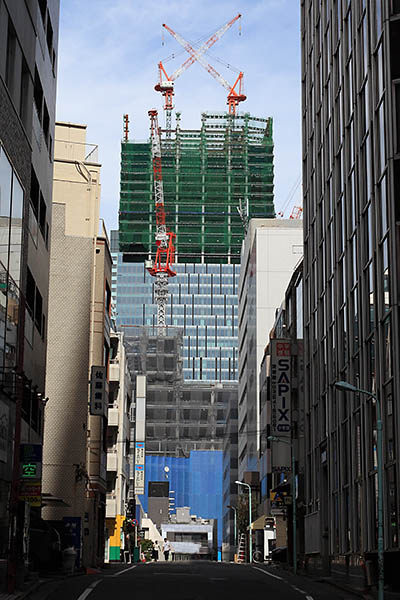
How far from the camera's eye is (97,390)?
6084cm

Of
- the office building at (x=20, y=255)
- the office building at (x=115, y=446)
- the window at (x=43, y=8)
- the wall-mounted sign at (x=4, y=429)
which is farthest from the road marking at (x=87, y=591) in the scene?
the office building at (x=115, y=446)

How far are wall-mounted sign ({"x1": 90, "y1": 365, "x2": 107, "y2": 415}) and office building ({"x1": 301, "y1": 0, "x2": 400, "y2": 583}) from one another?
1342 cm

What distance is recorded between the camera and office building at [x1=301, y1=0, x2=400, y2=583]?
32.3 metres

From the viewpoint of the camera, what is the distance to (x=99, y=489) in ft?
214

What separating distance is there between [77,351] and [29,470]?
104 ft

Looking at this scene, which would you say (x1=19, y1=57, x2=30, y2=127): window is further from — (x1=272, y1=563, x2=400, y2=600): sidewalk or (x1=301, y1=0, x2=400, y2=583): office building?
(x1=272, y1=563, x2=400, y2=600): sidewalk

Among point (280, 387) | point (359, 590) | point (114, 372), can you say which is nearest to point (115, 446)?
point (114, 372)

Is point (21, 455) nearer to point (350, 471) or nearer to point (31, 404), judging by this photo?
point (31, 404)

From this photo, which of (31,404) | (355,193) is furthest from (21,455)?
(355,193)

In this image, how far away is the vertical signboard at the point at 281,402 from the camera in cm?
6294

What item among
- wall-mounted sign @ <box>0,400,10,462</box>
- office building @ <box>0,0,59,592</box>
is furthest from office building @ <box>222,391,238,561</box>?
wall-mounted sign @ <box>0,400,10,462</box>

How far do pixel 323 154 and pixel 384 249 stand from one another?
59.7 feet

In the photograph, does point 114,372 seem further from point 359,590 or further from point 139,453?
point 139,453

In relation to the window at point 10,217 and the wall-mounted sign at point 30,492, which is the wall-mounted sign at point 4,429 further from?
the window at point 10,217
